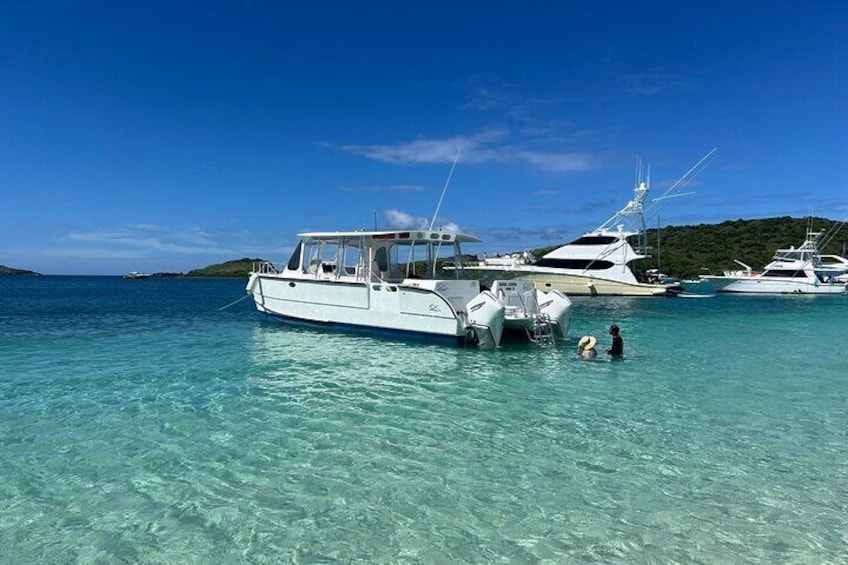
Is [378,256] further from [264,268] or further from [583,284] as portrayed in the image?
[583,284]

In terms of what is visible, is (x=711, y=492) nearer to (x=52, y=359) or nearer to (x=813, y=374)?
(x=813, y=374)

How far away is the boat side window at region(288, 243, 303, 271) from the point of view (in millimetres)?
24664

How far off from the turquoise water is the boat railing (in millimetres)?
11531

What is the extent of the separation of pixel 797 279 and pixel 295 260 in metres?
64.4

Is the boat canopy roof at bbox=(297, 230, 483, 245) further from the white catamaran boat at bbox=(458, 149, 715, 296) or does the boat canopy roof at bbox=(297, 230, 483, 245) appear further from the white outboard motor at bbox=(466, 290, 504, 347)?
the white catamaran boat at bbox=(458, 149, 715, 296)

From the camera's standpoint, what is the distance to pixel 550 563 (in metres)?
5.04

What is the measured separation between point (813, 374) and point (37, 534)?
16.5 m

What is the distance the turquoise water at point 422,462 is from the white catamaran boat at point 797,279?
58.5 meters

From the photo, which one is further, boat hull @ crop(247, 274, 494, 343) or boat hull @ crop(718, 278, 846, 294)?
boat hull @ crop(718, 278, 846, 294)

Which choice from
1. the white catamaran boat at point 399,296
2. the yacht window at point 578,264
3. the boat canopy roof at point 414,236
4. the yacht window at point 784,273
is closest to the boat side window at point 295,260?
the white catamaran boat at point 399,296

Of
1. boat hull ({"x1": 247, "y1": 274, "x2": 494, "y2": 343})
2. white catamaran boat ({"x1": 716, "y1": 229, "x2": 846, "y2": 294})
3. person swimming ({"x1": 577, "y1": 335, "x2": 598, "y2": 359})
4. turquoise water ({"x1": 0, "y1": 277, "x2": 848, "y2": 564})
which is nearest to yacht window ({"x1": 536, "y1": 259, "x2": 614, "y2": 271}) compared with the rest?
white catamaran boat ({"x1": 716, "y1": 229, "x2": 846, "y2": 294})

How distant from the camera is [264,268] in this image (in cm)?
2730

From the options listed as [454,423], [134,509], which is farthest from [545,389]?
[134,509]

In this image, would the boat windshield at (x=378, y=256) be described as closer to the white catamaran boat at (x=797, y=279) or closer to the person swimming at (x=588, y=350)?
the person swimming at (x=588, y=350)
